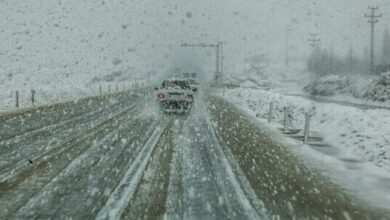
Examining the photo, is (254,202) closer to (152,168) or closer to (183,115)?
(152,168)

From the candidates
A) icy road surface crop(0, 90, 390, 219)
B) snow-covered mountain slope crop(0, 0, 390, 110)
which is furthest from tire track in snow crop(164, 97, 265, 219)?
snow-covered mountain slope crop(0, 0, 390, 110)

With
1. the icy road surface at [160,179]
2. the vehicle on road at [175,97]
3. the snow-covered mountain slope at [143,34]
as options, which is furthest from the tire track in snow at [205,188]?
the snow-covered mountain slope at [143,34]

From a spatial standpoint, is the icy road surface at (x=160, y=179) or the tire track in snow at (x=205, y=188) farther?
the icy road surface at (x=160, y=179)

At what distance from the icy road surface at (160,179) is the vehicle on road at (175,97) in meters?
9.22

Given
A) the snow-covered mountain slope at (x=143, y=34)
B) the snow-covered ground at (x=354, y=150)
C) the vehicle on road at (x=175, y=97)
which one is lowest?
the snow-covered ground at (x=354, y=150)

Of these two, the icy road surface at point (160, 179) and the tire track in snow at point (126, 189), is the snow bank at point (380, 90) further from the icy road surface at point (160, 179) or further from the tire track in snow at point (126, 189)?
the tire track in snow at point (126, 189)

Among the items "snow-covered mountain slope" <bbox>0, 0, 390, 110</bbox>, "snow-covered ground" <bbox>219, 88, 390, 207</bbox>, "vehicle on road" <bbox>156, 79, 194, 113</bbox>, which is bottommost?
"snow-covered ground" <bbox>219, 88, 390, 207</bbox>

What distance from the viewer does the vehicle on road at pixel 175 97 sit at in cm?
2503

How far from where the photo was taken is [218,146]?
1312cm

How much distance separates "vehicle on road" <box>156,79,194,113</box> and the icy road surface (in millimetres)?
9221

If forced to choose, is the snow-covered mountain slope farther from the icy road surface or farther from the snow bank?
the icy road surface

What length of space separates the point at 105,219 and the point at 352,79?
56.3 meters

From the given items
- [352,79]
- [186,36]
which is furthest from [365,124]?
[186,36]

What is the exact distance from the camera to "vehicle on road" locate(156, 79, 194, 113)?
25.0m
